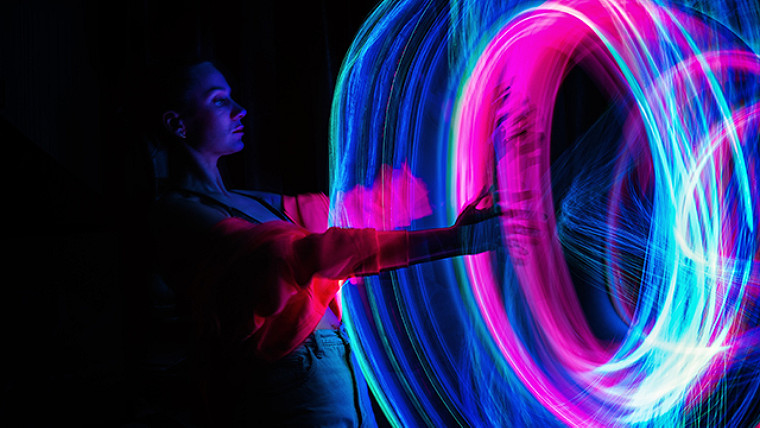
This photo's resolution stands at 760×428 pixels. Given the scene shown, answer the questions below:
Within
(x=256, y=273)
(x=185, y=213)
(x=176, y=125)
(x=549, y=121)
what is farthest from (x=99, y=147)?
(x=549, y=121)

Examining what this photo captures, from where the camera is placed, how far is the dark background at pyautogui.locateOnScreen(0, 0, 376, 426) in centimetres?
207

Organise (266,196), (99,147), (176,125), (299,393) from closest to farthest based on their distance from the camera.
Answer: (299,393) < (176,125) < (266,196) < (99,147)

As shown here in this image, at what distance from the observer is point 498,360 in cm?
151

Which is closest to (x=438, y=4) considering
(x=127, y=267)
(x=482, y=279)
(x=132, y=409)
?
(x=482, y=279)

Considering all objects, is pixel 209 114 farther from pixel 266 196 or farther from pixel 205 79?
pixel 266 196

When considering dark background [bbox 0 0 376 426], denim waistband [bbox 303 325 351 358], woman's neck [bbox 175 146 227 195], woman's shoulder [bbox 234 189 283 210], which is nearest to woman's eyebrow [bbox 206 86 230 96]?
woman's neck [bbox 175 146 227 195]

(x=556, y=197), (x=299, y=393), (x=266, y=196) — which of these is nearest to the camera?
(x=299, y=393)

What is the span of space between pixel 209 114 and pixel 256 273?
49 centimetres

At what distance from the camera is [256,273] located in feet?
3.17

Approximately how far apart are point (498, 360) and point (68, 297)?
1.84 metres

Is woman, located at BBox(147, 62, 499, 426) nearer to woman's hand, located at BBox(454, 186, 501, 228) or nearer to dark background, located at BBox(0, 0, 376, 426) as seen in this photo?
woman's hand, located at BBox(454, 186, 501, 228)

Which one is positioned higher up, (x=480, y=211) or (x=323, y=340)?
(x=480, y=211)

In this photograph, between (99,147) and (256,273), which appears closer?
(256,273)

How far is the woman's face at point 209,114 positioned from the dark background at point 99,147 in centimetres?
81
